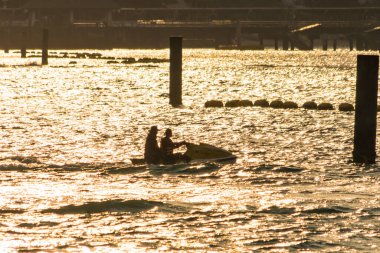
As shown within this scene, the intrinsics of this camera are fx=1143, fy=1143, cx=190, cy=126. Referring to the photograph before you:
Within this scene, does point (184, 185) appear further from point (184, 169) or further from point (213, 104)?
point (213, 104)

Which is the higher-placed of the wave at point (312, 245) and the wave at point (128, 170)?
the wave at point (128, 170)

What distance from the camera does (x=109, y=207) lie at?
29.0 metres

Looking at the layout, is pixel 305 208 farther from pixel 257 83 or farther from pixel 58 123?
pixel 257 83

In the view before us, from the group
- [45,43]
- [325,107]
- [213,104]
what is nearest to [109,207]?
[325,107]

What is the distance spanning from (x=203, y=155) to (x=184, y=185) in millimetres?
4448

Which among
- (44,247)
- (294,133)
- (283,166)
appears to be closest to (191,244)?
(44,247)

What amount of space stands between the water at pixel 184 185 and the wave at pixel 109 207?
3 centimetres

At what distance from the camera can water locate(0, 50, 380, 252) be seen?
25656 millimetres

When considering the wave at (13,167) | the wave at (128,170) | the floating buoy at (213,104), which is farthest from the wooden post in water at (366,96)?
the floating buoy at (213,104)

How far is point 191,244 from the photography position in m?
25.1

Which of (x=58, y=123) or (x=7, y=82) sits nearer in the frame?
(x=58, y=123)

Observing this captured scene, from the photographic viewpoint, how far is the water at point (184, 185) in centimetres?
2566

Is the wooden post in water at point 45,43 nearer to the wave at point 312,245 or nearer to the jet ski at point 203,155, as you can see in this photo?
the jet ski at point 203,155

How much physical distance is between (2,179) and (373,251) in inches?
517
